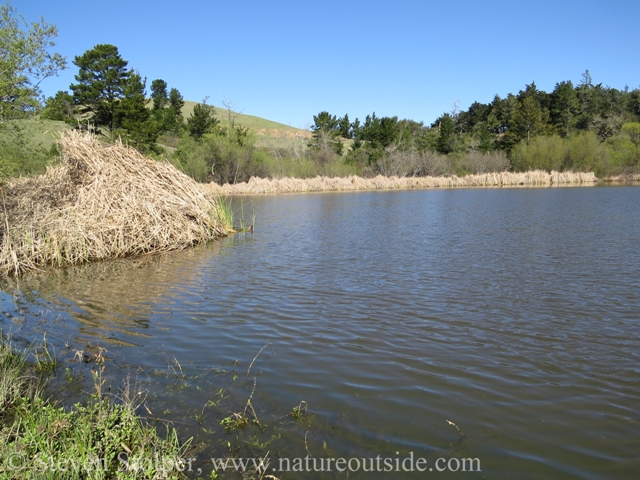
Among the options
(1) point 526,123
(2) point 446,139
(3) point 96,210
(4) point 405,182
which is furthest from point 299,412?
(1) point 526,123

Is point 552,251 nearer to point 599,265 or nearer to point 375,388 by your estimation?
point 599,265

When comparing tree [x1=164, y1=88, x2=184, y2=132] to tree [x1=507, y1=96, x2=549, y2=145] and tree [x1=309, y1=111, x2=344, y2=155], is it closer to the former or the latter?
tree [x1=309, y1=111, x2=344, y2=155]

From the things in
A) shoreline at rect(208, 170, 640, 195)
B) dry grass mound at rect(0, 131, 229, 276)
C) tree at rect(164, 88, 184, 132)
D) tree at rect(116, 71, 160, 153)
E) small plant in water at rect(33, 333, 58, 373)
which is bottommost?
small plant in water at rect(33, 333, 58, 373)

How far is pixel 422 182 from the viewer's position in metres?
52.4

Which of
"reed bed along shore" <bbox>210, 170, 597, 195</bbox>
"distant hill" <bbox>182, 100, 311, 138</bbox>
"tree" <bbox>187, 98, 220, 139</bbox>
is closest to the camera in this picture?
"reed bed along shore" <bbox>210, 170, 597, 195</bbox>

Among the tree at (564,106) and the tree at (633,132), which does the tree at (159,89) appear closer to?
the tree at (564,106)

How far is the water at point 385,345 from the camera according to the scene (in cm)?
387

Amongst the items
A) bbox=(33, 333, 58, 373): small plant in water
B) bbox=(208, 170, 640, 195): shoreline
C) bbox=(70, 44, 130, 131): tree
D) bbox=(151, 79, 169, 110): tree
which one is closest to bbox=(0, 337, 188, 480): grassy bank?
bbox=(33, 333, 58, 373): small plant in water

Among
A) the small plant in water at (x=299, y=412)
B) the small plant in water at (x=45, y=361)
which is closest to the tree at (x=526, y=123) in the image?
the small plant in water at (x=299, y=412)

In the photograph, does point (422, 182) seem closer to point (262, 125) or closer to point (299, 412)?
point (299, 412)

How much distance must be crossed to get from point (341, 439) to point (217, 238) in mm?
13049

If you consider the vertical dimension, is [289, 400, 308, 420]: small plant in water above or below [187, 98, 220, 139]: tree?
below

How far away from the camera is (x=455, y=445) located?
12.4 ft

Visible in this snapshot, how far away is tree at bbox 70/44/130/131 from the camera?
53.9 m
